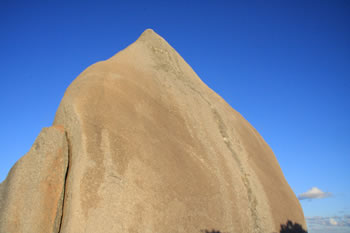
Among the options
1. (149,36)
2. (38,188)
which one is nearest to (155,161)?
(38,188)

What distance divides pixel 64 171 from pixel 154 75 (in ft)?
11.4

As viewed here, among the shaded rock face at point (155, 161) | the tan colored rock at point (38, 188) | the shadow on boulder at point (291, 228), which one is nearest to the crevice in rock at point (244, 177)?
the shaded rock face at point (155, 161)

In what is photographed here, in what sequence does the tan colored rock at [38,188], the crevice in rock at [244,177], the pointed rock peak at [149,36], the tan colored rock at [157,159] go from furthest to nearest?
the pointed rock peak at [149,36] → the crevice in rock at [244,177] → the tan colored rock at [38,188] → the tan colored rock at [157,159]

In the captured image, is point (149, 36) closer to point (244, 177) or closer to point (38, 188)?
point (244, 177)

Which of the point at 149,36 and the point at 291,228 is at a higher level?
the point at 149,36

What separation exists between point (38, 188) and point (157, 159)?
2.13 metres

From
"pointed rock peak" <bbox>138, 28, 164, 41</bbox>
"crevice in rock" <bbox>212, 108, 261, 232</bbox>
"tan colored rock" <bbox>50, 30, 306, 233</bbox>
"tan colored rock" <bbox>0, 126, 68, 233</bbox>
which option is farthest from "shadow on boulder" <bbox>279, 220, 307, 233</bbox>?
"pointed rock peak" <bbox>138, 28, 164, 41</bbox>

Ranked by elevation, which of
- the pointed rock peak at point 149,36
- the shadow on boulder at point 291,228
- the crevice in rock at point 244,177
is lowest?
the shadow on boulder at point 291,228

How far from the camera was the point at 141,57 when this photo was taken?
29.6 ft

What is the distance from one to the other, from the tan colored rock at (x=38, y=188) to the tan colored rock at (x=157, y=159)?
249 mm

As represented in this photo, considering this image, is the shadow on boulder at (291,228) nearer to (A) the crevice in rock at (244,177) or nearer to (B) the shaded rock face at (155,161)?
(B) the shaded rock face at (155,161)

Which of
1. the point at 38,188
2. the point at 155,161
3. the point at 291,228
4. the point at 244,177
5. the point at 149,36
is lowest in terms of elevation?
the point at 291,228

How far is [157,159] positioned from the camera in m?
6.48

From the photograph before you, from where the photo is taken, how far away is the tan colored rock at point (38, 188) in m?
5.74
